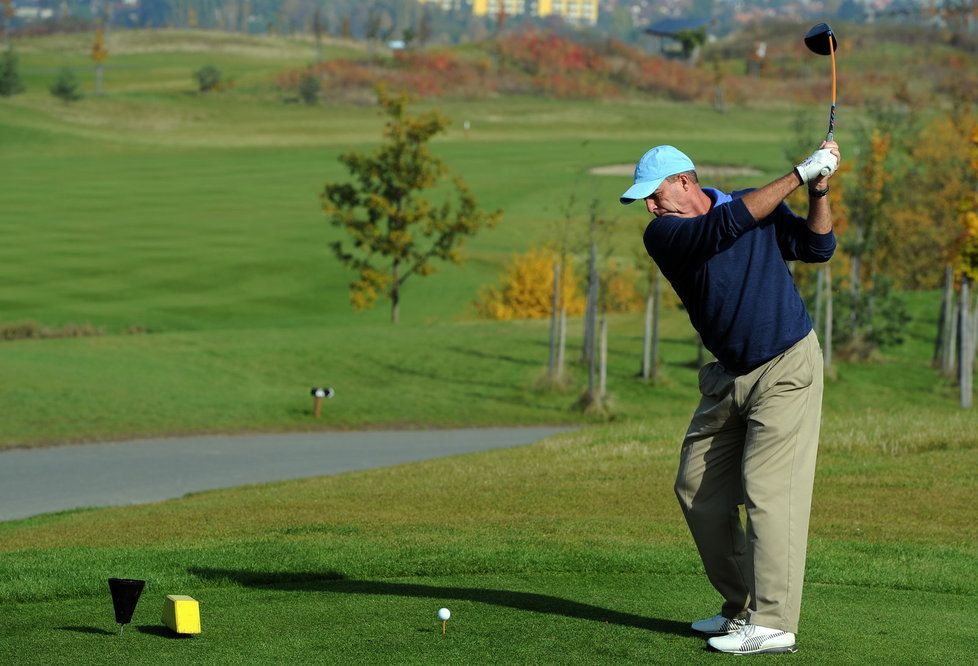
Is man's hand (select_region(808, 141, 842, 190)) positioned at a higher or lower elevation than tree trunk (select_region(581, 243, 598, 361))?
higher

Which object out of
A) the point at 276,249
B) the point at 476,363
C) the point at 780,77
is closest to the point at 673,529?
the point at 476,363

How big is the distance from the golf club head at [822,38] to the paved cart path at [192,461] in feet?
49.3

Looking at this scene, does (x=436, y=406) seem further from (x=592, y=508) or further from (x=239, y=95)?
(x=239, y=95)

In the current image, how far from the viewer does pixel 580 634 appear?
7.02 metres

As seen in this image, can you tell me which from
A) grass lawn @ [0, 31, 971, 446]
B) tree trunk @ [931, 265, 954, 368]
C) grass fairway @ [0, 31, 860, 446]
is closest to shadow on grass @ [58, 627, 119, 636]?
grass lawn @ [0, 31, 971, 446]

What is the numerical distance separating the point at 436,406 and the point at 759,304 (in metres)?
26.7

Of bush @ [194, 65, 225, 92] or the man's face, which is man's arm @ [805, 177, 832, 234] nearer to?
Answer: the man's face

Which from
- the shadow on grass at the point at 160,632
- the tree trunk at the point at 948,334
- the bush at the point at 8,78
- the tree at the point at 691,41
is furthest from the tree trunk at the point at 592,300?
the tree at the point at 691,41

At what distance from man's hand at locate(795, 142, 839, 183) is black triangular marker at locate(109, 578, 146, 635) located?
345cm

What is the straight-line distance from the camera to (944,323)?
42469 millimetres

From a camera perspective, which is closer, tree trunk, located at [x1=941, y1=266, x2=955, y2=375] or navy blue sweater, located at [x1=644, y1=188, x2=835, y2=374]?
navy blue sweater, located at [x1=644, y1=188, x2=835, y2=374]

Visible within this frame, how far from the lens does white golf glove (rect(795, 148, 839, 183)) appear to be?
21.4 feet

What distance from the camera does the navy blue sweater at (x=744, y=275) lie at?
6.80 m

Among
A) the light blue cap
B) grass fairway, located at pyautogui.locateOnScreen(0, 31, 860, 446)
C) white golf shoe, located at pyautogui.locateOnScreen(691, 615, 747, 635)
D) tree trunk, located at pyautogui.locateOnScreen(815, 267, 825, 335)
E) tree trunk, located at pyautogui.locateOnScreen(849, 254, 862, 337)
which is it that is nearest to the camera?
the light blue cap
